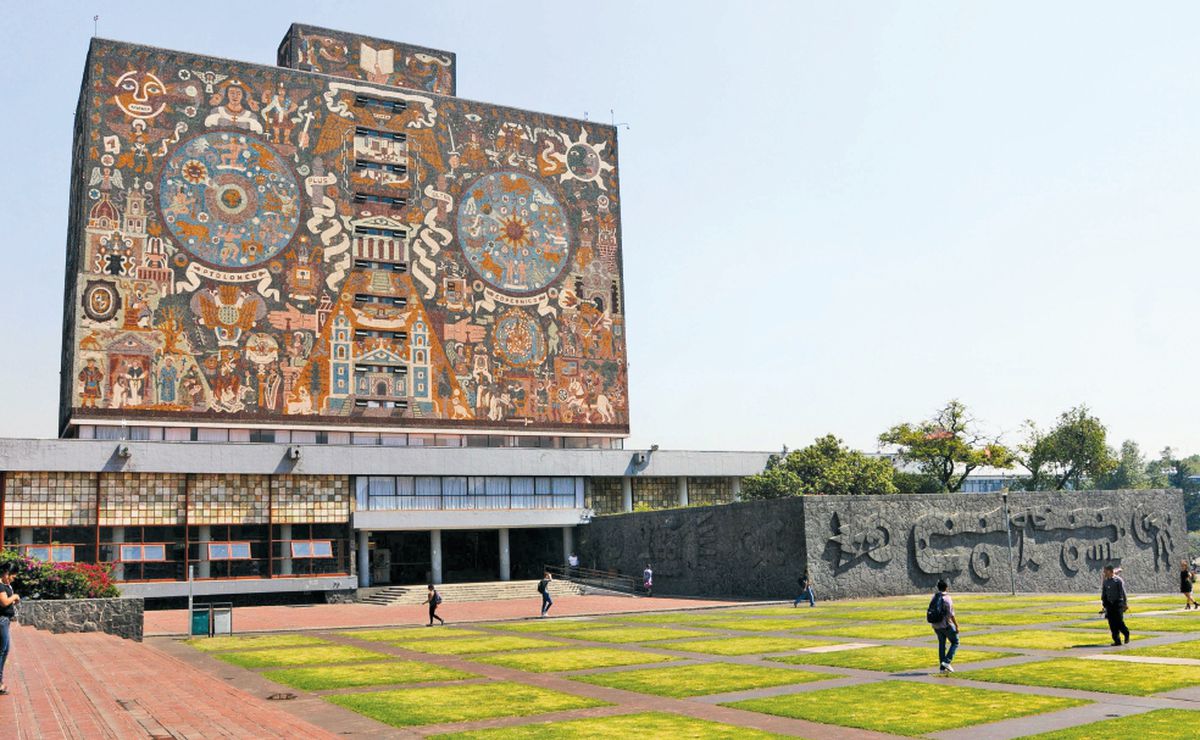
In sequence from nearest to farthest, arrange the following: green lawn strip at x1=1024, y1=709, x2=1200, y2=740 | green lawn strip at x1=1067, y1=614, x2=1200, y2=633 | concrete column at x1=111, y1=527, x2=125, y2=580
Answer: green lawn strip at x1=1024, y1=709, x2=1200, y2=740 < green lawn strip at x1=1067, y1=614, x2=1200, y2=633 < concrete column at x1=111, y1=527, x2=125, y2=580

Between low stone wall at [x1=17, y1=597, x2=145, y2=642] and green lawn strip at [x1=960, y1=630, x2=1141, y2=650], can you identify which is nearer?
green lawn strip at [x1=960, y1=630, x2=1141, y2=650]

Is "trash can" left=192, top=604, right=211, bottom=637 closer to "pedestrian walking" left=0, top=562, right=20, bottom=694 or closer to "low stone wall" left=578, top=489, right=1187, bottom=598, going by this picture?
"pedestrian walking" left=0, top=562, right=20, bottom=694

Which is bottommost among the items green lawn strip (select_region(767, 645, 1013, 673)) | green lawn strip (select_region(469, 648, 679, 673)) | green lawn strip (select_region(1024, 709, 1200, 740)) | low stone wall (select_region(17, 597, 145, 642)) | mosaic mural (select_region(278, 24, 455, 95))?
green lawn strip (select_region(469, 648, 679, 673))

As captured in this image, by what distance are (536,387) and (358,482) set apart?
14731 mm

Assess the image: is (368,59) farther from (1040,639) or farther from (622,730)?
(622,730)

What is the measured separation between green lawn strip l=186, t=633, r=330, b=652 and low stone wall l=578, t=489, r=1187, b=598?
21154 millimetres

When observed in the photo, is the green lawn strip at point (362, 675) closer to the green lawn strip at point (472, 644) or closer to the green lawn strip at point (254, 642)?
the green lawn strip at point (472, 644)

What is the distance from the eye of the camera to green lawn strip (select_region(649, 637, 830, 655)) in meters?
24.6

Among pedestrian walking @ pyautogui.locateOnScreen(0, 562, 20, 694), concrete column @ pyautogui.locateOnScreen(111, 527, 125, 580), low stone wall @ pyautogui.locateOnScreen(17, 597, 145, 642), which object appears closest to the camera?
pedestrian walking @ pyautogui.locateOnScreen(0, 562, 20, 694)

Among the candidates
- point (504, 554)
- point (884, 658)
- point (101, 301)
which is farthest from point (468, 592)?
point (884, 658)

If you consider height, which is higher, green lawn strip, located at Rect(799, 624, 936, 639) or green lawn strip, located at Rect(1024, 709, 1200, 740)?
green lawn strip, located at Rect(1024, 709, 1200, 740)

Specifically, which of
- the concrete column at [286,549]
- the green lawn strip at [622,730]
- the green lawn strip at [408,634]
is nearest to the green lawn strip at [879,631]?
the green lawn strip at [408,634]

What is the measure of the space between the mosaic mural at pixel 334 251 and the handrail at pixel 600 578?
1028 centimetres

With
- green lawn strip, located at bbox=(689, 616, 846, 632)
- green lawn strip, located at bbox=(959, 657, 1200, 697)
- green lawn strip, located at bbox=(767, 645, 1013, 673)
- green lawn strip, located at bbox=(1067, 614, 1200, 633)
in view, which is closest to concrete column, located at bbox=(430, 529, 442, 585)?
green lawn strip, located at bbox=(689, 616, 846, 632)
